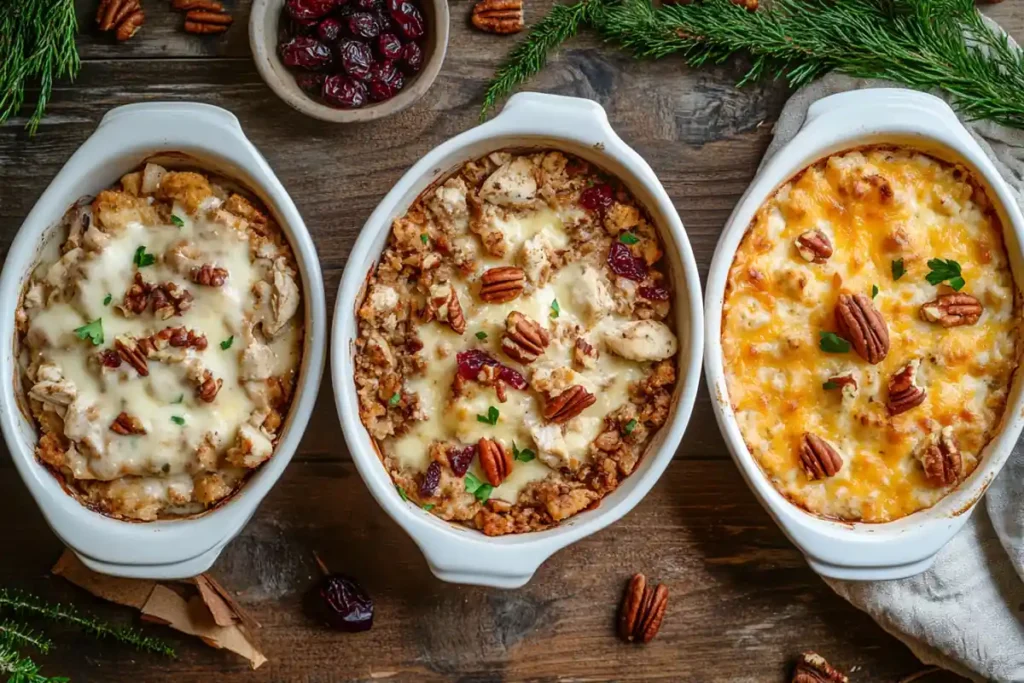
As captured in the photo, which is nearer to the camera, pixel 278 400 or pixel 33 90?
pixel 278 400

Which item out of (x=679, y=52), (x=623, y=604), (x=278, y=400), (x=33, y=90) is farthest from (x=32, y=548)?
(x=679, y=52)

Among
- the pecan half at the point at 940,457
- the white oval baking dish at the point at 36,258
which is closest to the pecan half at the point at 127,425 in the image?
the white oval baking dish at the point at 36,258

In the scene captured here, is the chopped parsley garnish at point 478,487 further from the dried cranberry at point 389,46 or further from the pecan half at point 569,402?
the dried cranberry at point 389,46

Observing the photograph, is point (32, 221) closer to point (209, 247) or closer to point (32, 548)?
point (209, 247)

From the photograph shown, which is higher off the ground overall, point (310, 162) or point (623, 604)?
point (310, 162)

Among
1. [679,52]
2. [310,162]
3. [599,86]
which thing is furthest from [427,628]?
[679,52]

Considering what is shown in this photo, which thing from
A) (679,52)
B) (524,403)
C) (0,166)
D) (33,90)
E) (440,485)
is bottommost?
(440,485)

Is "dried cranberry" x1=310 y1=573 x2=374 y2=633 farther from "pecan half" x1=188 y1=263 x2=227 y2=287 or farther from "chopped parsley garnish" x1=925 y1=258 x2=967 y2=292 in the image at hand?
"chopped parsley garnish" x1=925 y1=258 x2=967 y2=292

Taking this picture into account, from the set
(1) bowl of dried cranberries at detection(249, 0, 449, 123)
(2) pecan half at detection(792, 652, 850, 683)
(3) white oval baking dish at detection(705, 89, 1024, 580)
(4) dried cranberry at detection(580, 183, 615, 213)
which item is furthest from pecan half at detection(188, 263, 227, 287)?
(2) pecan half at detection(792, 652, 850, 683)
